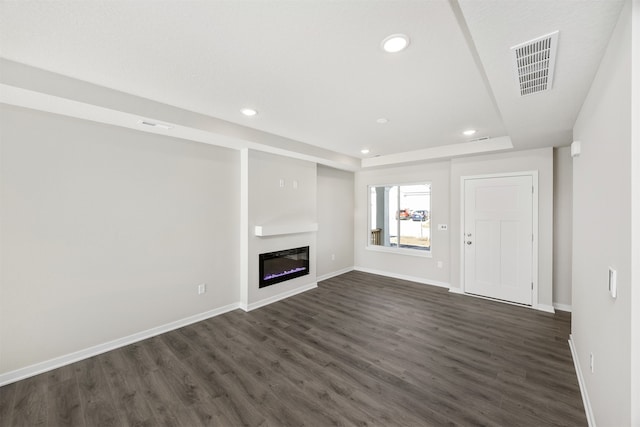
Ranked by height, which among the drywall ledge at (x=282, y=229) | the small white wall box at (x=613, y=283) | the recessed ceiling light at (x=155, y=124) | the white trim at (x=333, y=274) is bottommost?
the white trim at (x=333, y=274)

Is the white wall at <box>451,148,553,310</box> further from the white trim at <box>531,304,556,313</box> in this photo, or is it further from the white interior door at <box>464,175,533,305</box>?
the white interior door at <box>464,175,533,305</box>

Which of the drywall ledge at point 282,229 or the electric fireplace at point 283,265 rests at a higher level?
the drywall ledge at point 282,229

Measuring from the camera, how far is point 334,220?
5.71m

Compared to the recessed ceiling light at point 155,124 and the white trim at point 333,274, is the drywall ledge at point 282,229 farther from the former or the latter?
the recessed ceiling light at point 155,124

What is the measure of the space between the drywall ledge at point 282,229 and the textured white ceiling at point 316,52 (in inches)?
69.1

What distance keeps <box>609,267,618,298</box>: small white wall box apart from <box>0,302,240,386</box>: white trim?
3.97m

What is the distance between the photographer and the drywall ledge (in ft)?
12.8

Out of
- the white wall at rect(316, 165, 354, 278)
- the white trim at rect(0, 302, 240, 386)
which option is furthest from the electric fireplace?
the white trim at rect(0, 302, 240, 386)

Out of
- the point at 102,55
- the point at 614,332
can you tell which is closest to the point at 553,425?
the point at 614,332

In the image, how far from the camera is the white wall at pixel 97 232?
2.25 meters

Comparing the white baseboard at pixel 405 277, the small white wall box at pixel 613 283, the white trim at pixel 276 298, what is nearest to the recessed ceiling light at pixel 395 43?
the small white wall box at pixel 613 283

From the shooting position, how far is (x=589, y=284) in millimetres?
1896

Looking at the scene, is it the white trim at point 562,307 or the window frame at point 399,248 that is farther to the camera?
the window frame at point 399,248

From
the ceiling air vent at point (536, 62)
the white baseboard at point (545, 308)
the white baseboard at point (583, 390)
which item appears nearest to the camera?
the ceiling air vent at point (536, 62)
